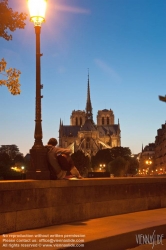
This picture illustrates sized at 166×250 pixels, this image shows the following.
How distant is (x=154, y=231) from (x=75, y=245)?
310 centimetres

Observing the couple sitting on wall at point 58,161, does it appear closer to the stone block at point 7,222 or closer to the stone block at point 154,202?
the stone block at point 7,222

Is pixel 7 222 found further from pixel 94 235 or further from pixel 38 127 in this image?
pixel 38 127

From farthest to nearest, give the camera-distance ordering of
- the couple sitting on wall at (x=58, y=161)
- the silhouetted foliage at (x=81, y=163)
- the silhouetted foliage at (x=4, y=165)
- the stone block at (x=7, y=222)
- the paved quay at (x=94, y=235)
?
Result: the silhouetted foliage at (x=81, y=163)
the silhouetted foliage at (x=4, y=165)
the couple sitting on wall at (x=58, y=161)
the stone block at (x=7, y=222)
the paved quay at (x=94, y=235)

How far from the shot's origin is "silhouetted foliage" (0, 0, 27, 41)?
13628 mm

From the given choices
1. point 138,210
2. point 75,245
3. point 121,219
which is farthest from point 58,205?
point 138,210

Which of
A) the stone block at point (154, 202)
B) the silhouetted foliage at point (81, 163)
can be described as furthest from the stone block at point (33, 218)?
the silhouetted foliage at point (81, 163)

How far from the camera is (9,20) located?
1380cm

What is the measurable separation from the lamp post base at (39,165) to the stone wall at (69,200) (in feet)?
1.21

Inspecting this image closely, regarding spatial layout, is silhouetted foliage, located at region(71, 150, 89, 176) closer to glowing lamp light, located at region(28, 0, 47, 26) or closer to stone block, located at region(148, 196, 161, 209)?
stone block, located at region(148, 196, 161, 209)

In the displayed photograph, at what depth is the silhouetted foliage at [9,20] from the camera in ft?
44.7

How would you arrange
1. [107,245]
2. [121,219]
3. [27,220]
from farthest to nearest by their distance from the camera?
1. [121,219]
2. [27,220]
3. [107,245]

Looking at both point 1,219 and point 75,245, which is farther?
point 1,219

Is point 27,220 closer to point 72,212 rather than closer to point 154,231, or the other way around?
point 72,212

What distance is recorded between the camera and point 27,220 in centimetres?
961
